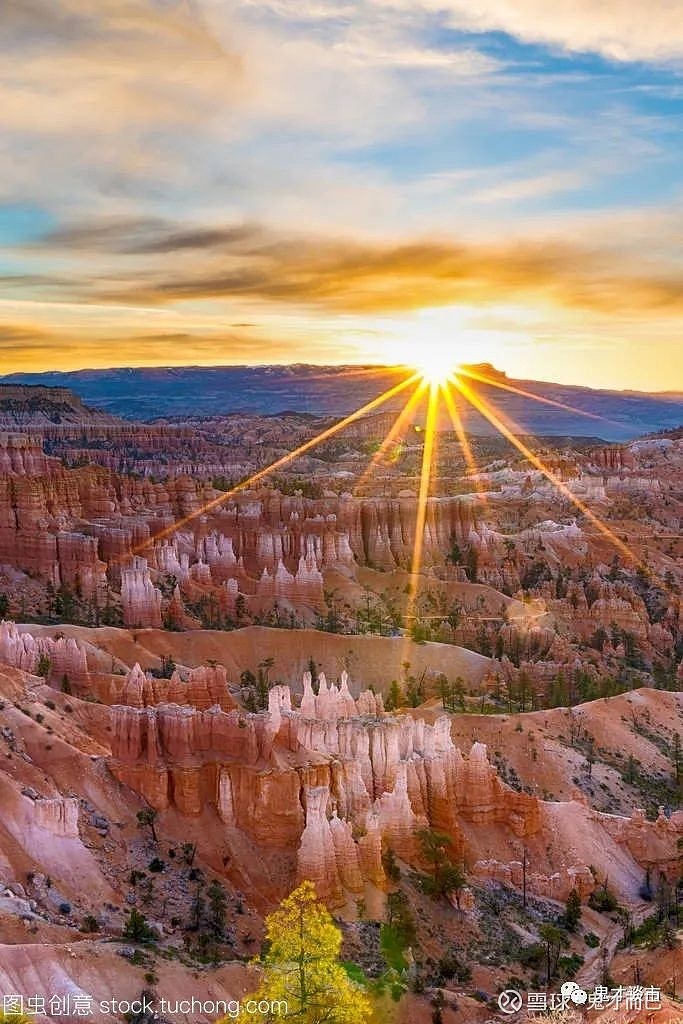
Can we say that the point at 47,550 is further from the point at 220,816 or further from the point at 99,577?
the point at 220,816

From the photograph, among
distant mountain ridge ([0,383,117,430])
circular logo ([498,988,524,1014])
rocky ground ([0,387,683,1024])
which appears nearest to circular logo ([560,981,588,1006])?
circular logo ([498,988,524,1014])

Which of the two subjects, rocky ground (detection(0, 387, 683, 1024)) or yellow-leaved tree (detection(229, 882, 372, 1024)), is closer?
yellow-leaved tree (detection(229, 882, 372, 1024))

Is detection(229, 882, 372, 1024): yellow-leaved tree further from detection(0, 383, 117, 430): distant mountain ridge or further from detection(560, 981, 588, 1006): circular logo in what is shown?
detection(0, 383, 117, 430): distant mountain ridge

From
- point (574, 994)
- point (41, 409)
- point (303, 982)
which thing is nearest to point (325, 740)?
point (574, 994)

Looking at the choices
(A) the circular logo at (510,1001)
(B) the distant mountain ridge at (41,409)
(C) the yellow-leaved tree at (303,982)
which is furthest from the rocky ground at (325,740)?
(B) the distant mountain ridge at (41,409)

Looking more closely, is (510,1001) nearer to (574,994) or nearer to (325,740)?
(574,994)

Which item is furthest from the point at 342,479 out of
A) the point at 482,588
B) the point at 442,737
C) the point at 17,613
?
the point at 442,737

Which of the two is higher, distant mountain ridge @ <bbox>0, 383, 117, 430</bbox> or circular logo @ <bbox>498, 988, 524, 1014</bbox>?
distant mountain ridge @ <bbox>0, 383, 117, 430</bbox>
